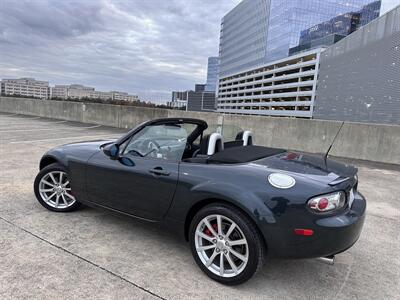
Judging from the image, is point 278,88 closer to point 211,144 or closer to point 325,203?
point 211,144

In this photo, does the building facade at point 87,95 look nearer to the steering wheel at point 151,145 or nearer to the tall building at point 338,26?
the steering wheel at point 151,145

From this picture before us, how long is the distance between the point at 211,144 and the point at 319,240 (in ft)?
4.41

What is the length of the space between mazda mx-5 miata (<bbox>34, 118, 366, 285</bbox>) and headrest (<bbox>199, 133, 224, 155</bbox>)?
1cm

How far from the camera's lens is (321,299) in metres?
2.50

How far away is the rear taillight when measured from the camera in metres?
2.37

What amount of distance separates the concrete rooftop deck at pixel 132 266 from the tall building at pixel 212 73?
181841 mm

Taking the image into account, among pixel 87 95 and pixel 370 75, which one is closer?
pixel 370 75

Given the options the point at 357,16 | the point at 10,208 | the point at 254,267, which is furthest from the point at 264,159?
the point at 357,16

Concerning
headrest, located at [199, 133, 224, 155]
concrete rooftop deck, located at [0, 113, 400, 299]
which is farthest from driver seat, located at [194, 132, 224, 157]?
concrete rooftop deck, located at [0, 113, 400, 299]

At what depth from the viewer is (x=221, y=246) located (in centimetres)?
266

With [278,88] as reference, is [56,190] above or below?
below

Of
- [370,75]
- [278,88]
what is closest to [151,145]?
[370,75]

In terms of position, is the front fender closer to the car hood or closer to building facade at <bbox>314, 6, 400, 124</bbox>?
the car hood

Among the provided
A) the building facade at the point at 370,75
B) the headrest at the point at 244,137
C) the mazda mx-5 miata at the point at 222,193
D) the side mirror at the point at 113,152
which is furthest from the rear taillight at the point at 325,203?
the building facade at the point at 370,75
